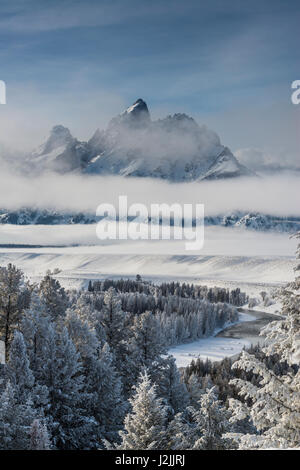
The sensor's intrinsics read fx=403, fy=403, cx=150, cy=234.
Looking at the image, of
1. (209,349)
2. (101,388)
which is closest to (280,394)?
(101,388)

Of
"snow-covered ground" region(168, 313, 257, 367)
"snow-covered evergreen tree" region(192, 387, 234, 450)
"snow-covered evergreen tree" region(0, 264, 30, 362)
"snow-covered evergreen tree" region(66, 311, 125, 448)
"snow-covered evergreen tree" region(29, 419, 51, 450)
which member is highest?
"snow-covered evergreen tree" region(0, 264, 30, 362)

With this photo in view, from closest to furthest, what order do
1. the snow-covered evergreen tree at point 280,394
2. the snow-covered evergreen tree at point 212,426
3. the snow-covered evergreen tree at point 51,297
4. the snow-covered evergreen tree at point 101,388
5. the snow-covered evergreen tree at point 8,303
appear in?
the snow-covered evergreen tree at point 280,394, the snow-covered evergreen tree at point 212,426, the snow-covered evergreen tree at point 101,388, the snow-covered evergreen tree at point 8,303, the snow-covered evergreen tree at point 51,297

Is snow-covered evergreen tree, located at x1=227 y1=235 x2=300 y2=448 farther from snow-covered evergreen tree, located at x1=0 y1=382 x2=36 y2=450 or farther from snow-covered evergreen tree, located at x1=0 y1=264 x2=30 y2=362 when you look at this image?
snow-covered evergreen tree, located at x1=0 y1=264 x2=30 y2=362

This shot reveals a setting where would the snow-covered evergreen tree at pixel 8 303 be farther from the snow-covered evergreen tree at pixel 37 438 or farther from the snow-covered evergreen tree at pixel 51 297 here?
the snow-covered evergreen tree at pixel 37 438

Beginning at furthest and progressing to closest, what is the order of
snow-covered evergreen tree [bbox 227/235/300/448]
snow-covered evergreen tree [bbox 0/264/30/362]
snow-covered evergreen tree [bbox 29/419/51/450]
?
snow-covered evergreen tree [bbox 0/264/30/362] < snow-covered evergreen tree [bbox 29/419/51/450] < snow-covered evergreen tree [bbox 227/235/300/448]

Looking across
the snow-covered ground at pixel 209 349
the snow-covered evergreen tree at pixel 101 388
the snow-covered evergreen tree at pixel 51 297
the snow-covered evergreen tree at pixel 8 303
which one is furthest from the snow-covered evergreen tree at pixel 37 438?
the snow-covered ground at pixel 209 349

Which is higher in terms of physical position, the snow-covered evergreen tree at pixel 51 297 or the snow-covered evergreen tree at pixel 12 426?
the snow-covered evergreen tree at pixel 51 297

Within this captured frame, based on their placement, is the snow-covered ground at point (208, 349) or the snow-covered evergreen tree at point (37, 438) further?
the snow-covered ground at point (208, 349)

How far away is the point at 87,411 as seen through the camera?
89.3ft

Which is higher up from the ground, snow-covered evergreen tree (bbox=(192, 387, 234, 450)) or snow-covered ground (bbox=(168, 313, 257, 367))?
snow-covered evergreen tree (bbox=(192, 387, 234, 450))

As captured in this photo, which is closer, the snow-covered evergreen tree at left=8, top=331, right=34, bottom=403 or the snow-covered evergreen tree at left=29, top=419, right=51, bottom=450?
the snow-covered evergreen tree at left=29, top=419, right=51, bottom=450

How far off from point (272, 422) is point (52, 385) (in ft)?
55.6

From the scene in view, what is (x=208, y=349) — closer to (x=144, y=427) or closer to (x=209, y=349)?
(x=209, y=349)

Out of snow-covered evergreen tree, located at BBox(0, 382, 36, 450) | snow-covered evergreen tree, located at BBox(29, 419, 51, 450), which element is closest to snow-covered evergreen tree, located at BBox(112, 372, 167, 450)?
snow-covered evergreen tree, located at BBox(29, 419, 51, 450)
